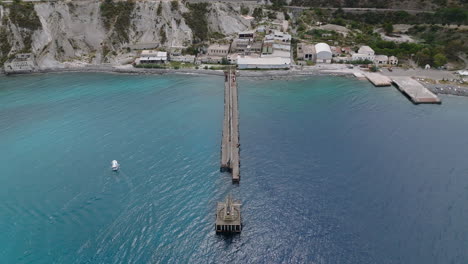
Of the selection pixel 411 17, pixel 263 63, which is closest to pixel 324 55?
pixel 263 63

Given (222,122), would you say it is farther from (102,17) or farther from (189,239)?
(102,17)

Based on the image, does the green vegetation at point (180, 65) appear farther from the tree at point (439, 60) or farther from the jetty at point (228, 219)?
the tree at point (439, 60)

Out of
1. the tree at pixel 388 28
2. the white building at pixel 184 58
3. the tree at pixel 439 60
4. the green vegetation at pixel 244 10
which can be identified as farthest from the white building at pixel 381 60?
the white building at pixel 184 58

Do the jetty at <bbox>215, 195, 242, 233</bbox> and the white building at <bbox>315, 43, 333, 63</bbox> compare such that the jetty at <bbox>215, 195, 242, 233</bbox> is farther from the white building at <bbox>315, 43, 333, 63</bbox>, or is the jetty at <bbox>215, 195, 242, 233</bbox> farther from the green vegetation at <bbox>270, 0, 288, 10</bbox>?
the green vegetation at <bbox>270, 0, 288, 10</bbox>

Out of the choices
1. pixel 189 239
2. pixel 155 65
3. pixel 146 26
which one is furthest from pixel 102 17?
pixel 189 239

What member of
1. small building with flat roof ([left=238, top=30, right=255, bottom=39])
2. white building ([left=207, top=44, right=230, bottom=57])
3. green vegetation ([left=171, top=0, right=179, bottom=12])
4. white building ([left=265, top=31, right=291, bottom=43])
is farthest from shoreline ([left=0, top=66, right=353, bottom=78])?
green vegetation ([left=171, top=0, right=179, bottom=12])

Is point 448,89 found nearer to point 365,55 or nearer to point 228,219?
point 365,55
